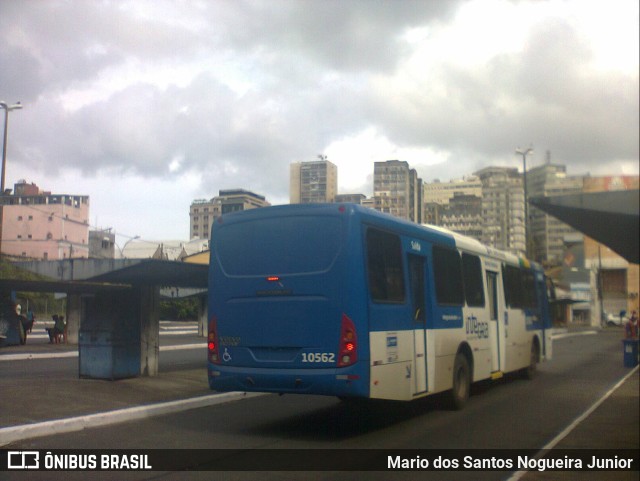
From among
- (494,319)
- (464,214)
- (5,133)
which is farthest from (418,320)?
(464,214)

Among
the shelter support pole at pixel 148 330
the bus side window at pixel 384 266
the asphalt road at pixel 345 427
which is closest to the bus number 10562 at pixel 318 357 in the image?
the bus side window at pixel 384 266

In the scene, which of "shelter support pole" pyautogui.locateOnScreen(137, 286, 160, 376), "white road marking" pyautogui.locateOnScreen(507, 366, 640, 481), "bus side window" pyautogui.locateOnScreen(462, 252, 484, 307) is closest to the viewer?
"white road marking" pyautogui.locateOnScreen(507, 366, 640, 481)

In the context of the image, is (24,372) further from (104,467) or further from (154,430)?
(104,467)

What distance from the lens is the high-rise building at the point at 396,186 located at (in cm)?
1497

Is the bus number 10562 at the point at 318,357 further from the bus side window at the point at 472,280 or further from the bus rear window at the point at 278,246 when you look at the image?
the bus side window at the point at 472,280

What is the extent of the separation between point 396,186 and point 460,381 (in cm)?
→ 549

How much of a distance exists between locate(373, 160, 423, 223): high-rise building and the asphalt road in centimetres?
432

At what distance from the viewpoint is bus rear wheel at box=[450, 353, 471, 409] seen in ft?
39.6

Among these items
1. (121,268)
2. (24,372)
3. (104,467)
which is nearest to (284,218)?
(104,467)

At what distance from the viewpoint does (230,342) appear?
32.5ft

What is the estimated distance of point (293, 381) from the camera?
364 inches

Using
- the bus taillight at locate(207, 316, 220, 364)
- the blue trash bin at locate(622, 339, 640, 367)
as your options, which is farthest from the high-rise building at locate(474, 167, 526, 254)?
the bus taillight at locate(207, 316, 220, 364)

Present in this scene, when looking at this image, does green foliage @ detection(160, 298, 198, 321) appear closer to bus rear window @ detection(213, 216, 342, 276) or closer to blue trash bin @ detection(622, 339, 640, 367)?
blue trash bin @ detection(622, 339, 640, 367)

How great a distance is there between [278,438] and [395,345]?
212 cm
